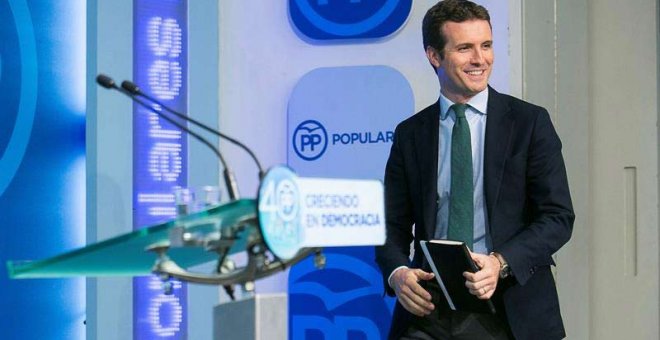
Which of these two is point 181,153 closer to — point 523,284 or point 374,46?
point 374,46

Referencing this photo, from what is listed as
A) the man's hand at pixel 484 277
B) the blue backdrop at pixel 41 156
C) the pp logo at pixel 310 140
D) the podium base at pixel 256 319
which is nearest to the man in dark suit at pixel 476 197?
the man's hand at pixel 484 277

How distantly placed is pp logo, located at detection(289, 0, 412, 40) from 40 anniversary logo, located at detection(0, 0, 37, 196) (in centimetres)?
123

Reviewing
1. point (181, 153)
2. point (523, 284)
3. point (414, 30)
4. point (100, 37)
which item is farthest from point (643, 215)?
point (100, 37)

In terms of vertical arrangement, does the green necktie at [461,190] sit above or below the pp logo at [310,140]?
below

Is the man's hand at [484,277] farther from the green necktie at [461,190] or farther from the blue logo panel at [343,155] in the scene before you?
the blue logo panel at [343,155]

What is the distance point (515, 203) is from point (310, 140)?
159 cm

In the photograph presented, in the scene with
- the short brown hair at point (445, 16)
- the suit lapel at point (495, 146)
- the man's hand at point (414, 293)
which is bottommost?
the man's hand at point (414, 293)

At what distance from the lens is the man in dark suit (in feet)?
13.3

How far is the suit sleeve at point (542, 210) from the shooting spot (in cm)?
398

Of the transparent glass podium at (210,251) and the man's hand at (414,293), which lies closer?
the transparent glass podium at (210,251)

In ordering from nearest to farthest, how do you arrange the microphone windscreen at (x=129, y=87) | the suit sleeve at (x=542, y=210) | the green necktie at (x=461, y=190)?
the microphone windscreen at (x=129, y=87) → the suit sleeve at (x=542, y=210) → the green necktie at (x=461, y=190)

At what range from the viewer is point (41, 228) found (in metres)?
5.56

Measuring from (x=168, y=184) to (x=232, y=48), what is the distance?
29.2 inches

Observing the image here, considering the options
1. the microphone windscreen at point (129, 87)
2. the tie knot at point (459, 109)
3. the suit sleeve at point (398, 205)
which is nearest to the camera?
the microphone windscreen at point (129, 87)
